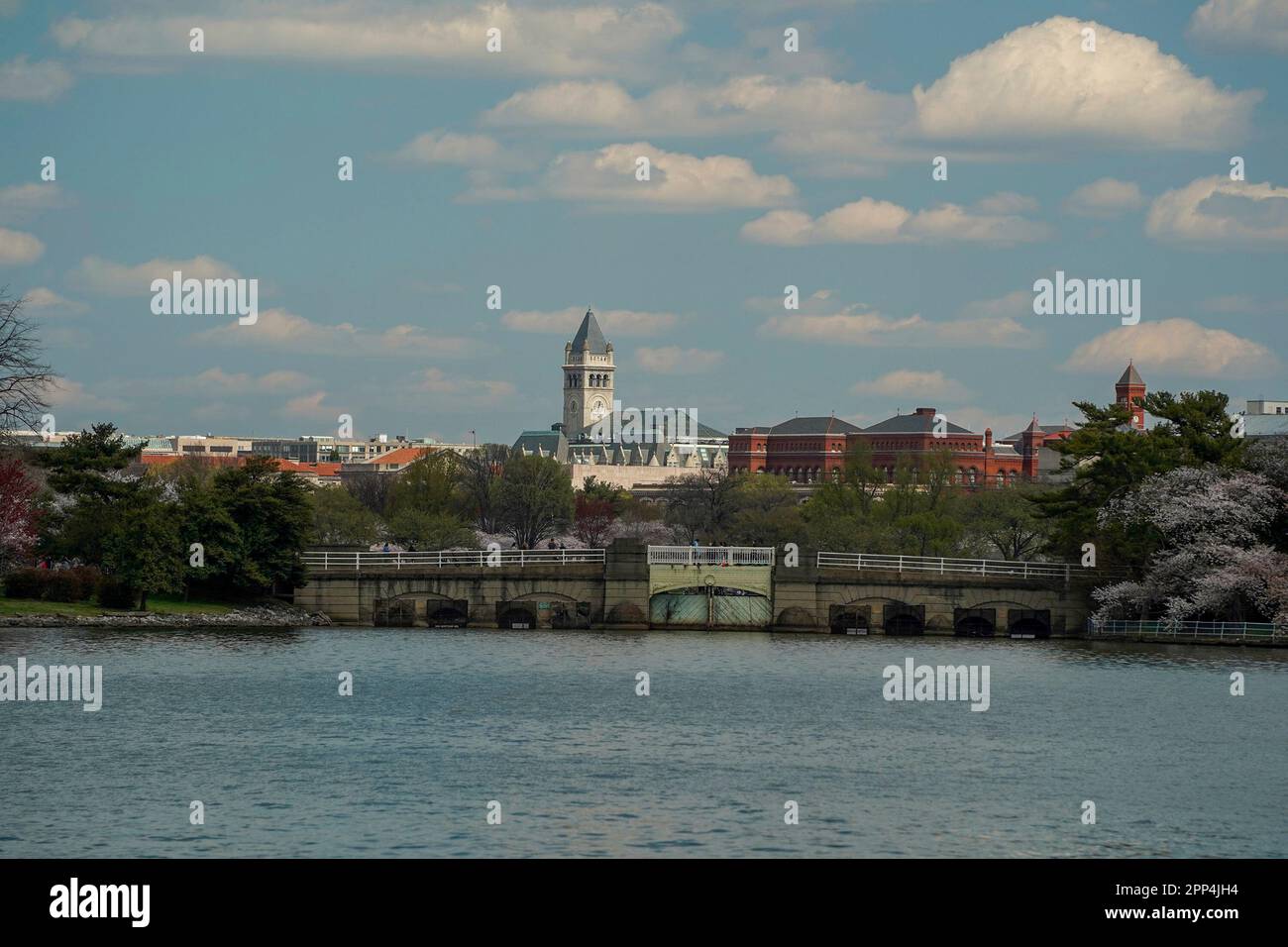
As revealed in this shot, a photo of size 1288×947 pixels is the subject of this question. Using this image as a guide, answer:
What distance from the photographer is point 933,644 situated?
72750 millimetres

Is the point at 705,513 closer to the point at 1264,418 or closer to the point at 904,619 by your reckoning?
the point at 1264,418

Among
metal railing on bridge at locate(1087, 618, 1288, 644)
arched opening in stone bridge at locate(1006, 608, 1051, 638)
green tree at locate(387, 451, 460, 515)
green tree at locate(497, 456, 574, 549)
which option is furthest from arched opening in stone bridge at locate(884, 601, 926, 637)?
green tree at locate(497, 456, 574, 549)

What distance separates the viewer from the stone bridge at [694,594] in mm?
77938

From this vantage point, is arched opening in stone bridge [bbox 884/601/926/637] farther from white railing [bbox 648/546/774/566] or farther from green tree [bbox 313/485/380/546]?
green tree [bbox 313/485/380/546]

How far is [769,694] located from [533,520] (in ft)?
280

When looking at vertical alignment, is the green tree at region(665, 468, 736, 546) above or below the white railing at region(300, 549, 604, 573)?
above

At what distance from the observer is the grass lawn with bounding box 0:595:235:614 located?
68125mm

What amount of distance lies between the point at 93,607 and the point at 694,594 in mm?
23233

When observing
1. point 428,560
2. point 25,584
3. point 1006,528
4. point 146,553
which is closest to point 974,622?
point 428,560

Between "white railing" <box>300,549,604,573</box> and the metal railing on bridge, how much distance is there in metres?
19.9
